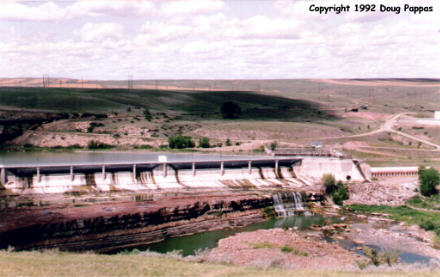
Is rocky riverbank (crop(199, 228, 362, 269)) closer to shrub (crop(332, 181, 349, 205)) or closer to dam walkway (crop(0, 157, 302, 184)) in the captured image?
shrub (crop(332, 181, 349, 205))

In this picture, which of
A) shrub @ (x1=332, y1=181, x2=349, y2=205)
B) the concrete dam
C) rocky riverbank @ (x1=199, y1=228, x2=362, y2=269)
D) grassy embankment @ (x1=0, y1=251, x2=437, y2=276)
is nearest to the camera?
grassy embankment @ (x1=0, y1=251, x2=437, y2=276)

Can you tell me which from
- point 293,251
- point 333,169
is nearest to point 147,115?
point 333,169

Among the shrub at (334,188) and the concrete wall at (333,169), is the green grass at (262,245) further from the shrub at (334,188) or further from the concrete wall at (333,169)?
the concrete wall at (333,169)

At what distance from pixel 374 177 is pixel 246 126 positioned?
44.8m

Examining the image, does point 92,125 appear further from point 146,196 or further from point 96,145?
point 146,196

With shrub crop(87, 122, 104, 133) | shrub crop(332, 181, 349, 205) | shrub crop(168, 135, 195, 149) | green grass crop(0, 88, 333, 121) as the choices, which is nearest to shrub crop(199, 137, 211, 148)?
shrub crop(168, 135, 195, 149)

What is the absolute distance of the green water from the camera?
51.3m

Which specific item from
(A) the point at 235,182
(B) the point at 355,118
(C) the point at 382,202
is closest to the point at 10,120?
(A) the point at 235,182

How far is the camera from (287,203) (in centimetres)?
6788

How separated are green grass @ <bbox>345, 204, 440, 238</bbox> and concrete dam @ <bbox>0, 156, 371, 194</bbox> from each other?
10.8m

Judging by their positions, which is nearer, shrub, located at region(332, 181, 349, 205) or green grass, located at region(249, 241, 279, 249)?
green grass, located at region(249, 241, 279, 249)

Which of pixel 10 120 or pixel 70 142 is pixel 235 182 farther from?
pixel 10 120

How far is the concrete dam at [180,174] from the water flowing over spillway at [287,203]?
4.53m

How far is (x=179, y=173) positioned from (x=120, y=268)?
144 feet
